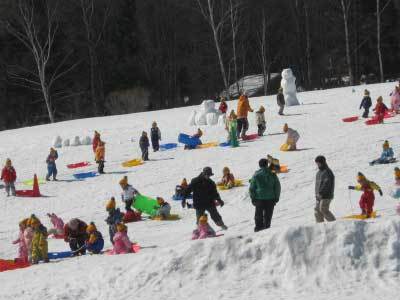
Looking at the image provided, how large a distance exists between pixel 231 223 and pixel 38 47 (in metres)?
36.2

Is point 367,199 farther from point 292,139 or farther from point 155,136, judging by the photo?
point 155,136

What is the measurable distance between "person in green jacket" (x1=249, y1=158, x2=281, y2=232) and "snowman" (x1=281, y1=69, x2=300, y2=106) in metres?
21.4

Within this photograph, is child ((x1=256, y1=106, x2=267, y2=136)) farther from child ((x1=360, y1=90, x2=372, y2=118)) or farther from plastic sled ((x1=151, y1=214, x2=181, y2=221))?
plastic sled ((x1=151, y1=214, x2=181, y2=221))

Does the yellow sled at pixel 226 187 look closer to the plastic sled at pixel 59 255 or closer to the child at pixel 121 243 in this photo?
the plastic sled at pixel 59 255

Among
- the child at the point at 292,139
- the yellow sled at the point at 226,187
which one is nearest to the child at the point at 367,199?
the yellow sled at the point at 226,187

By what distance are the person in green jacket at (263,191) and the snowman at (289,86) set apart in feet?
70.2

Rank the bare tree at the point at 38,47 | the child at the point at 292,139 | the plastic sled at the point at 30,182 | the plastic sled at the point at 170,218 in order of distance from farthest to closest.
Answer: the bare tree at the point at 38,47, the plastic sled at the point at 30,182, the child at the point at 292,139, the plastic sled at the point at 170,218

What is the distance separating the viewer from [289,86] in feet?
115

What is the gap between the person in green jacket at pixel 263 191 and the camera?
44.5 ft

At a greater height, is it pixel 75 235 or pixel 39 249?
pixel 75 235

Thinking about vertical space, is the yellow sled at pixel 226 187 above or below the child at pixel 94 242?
above

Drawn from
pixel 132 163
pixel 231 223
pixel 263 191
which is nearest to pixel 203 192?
pixel 263 191

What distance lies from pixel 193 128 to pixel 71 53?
24.2 meters

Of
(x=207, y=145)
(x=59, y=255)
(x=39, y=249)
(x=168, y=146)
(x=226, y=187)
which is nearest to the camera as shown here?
(x=39, y=249)
